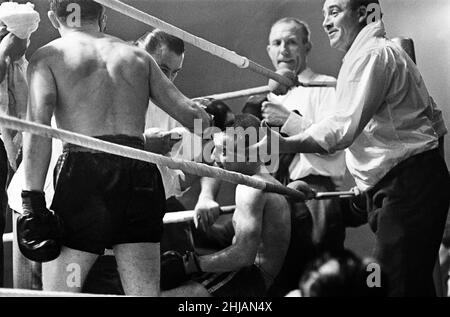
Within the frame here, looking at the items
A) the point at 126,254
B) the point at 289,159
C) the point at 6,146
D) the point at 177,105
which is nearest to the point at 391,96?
the point at 289,159

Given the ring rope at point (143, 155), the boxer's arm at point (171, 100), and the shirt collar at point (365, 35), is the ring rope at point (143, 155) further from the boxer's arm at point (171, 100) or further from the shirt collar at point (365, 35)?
the shirt collar at point (365, 35)

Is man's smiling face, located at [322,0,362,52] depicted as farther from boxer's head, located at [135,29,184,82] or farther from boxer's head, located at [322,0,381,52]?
boxer's head, located at [135,29,184,82]

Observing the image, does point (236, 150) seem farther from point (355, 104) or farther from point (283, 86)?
point (355, 104)

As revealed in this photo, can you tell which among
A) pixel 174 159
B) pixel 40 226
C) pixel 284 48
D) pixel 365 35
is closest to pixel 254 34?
pixel 284 48

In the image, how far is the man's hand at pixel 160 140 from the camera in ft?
14.9

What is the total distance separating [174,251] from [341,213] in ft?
2.29

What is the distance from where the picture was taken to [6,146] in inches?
177

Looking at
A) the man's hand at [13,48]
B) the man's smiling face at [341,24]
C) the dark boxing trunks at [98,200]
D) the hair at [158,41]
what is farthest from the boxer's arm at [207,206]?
the man's hand at [13,48]

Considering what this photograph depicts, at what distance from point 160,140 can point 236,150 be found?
0.31m

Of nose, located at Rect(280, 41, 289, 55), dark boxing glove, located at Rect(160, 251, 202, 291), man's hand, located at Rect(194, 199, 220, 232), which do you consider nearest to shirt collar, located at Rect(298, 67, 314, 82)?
nose, located at Rect(280, 41, 289, 55)

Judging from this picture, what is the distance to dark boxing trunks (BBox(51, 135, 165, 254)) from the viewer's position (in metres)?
4.18

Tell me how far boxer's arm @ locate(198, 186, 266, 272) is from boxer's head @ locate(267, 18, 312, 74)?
22.9 inches

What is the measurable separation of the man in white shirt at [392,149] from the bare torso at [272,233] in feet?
0.71

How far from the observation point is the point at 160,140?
15.0 ft
